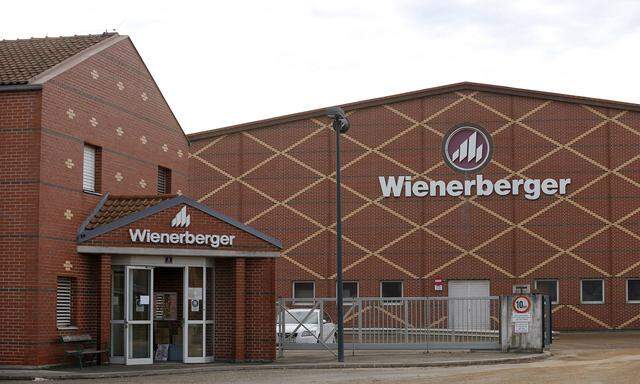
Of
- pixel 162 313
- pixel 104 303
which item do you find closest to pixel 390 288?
pixel 162 313

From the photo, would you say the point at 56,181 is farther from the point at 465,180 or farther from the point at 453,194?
the point at 465,180

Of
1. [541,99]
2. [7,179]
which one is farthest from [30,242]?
[541,99]

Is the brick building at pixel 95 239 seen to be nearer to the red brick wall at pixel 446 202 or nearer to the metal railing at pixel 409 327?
the metal railing at pixel 409 327

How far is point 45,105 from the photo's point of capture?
26094 mm

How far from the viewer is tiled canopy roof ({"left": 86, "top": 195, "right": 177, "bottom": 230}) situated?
1108 inches

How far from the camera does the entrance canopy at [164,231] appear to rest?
Answer: 89.6 feet

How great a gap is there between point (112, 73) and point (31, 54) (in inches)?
95.7

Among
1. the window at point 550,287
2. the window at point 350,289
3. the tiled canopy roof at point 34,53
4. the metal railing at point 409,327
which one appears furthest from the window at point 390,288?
the tiled canopy roof at point 34,53

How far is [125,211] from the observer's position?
2838 cm

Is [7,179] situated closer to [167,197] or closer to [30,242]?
[30,242]

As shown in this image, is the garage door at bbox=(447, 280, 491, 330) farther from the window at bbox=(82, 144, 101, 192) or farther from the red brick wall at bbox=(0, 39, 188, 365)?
the window at bbox=(82, 144, 101, 192)

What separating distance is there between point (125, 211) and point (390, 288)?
22283 mm

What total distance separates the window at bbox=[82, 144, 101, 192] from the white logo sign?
2500 millimetres

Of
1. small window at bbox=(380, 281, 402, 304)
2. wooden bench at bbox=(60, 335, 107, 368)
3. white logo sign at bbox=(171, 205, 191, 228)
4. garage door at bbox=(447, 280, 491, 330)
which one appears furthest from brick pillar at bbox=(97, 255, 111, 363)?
small window at bbox=(380, 281, 402, 304)
